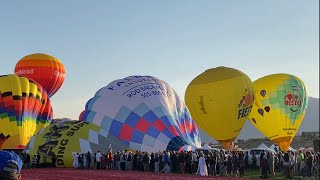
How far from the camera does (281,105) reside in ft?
100

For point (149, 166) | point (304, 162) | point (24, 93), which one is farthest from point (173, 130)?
point (24, 93)

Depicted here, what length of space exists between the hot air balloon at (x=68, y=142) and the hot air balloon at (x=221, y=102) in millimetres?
7387

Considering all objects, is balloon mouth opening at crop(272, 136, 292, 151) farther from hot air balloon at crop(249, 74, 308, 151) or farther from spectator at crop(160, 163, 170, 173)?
spectator at crop(160, 163, 170, 173)

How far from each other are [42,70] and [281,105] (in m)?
17.5

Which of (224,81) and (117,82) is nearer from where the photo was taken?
(117,82)

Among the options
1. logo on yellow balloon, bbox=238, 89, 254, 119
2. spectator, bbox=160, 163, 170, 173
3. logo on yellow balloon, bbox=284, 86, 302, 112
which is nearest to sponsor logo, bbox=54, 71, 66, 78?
logo on yellow balloon, bbox=238, 89, 254, 119

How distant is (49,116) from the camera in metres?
29.3

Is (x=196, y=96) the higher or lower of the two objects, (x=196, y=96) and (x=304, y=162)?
the higher

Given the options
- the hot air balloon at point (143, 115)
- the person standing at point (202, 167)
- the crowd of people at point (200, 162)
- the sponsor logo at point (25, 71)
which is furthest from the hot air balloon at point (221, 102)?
the sponsor logo at point (25, 71)

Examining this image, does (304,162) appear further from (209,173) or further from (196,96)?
(196,96)

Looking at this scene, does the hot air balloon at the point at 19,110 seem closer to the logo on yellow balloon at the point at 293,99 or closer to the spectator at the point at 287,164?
the spectator at the point at 287,164

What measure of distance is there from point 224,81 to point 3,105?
12.3 meters

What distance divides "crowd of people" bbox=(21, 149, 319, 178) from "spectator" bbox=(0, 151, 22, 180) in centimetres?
1290

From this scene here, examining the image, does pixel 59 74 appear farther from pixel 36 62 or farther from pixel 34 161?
pixel 34 161
